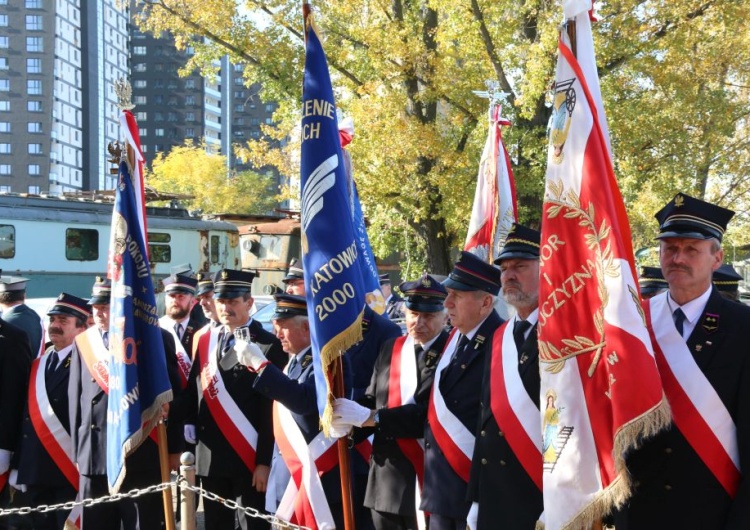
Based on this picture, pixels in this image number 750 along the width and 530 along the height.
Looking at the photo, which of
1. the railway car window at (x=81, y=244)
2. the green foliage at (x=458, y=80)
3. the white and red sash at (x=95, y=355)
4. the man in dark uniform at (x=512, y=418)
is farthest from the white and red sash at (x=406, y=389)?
the railway car window at (x=81, y=244)

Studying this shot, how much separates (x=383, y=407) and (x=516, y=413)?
126 cm

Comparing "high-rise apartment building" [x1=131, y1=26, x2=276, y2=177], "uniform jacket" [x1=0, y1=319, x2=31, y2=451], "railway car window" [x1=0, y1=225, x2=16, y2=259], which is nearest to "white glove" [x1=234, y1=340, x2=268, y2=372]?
"uniform jacket" [x1=0, y1=319, x2=31, y2=451]

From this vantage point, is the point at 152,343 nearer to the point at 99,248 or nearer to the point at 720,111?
the point at 720,111

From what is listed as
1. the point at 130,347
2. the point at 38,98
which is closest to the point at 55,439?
the point at 130,347

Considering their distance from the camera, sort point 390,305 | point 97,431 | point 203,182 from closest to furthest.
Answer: point 97,431, point 390,305, point 203,182

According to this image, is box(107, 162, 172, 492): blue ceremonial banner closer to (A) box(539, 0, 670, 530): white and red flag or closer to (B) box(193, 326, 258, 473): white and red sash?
(B) box(193, 326, 258, 473): white and red sash

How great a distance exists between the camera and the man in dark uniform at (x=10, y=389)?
6289mm

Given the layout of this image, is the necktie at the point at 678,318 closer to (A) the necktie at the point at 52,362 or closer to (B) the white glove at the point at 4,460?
(A) the necktie at the point at 52,362

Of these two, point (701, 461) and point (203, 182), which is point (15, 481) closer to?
point (701, 461)

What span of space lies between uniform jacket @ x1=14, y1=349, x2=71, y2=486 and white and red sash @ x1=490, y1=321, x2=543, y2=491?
11.3 ft

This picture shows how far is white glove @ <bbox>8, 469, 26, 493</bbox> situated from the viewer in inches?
242

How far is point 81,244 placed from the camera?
67.6 ft

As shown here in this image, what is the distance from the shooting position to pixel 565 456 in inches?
139

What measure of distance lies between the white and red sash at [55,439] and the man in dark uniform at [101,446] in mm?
105
